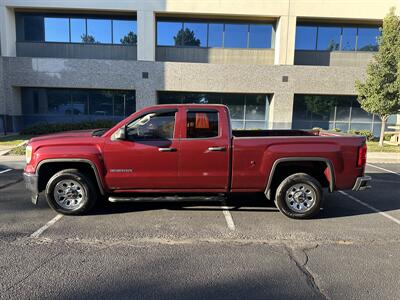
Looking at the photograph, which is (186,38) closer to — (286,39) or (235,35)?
(235,35)

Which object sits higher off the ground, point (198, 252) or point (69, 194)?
point (69, 194)

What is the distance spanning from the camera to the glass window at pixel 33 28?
19547 millimetres

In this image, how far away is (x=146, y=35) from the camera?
1856 centimetres

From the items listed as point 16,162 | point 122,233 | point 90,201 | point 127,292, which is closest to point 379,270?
point 127,292

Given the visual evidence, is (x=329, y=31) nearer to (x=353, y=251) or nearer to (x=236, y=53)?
(x=236, y=53)

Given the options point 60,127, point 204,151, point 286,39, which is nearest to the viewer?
point 204,151

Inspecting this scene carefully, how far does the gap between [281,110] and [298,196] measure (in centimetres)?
1460

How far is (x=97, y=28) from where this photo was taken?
19.5 meters

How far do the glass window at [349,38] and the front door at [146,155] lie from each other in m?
18.8

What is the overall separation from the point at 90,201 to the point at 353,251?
4.05m

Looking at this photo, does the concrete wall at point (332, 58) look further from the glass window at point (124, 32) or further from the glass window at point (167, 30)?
the glass window at point (124, 32)

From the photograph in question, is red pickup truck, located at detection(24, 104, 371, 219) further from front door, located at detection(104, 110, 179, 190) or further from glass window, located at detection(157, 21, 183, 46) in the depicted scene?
glass window, located at detection(157, 21, 183, 46)

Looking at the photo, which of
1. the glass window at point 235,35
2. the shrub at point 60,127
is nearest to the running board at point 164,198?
the shrub at point 60,127

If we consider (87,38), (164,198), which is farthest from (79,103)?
(164,198)
